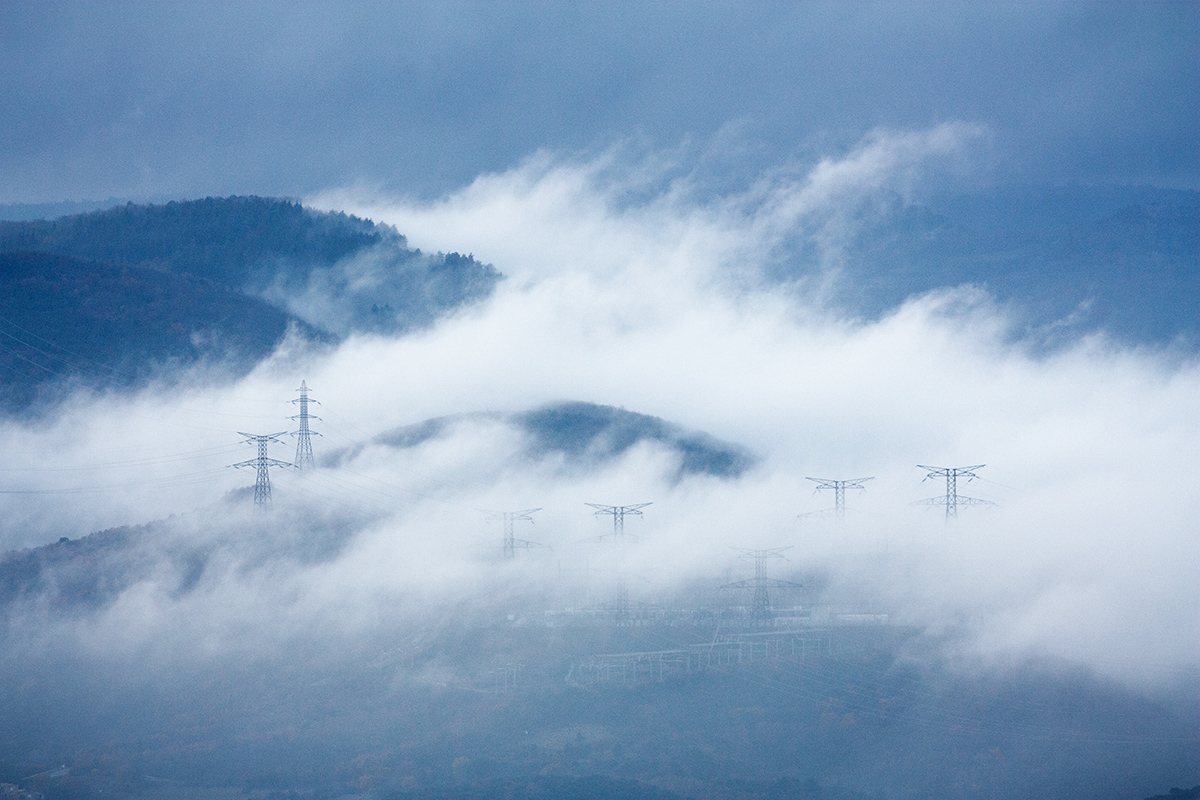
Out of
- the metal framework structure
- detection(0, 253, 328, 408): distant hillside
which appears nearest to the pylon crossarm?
the metal framework structure

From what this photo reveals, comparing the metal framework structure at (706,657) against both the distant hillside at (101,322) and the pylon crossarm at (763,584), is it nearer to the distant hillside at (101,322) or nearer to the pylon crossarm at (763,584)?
the pylon crossarm at (763,584)

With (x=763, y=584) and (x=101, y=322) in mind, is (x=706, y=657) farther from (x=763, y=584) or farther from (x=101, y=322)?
(x=101, y=322)

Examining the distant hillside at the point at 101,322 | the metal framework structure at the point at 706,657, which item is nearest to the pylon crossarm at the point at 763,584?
the metal framework structure at the point at 706,657

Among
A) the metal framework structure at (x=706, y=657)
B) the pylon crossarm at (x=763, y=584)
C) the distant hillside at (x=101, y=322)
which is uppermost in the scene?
the distant hillside at (x=101, y=322)

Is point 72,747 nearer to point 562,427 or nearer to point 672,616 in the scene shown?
point 672,616

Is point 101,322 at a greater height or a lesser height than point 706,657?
greater

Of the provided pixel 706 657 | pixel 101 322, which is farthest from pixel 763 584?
pixel 101 322

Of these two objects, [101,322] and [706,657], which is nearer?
[706,657]

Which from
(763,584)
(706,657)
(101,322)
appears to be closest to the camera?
(706,657)
